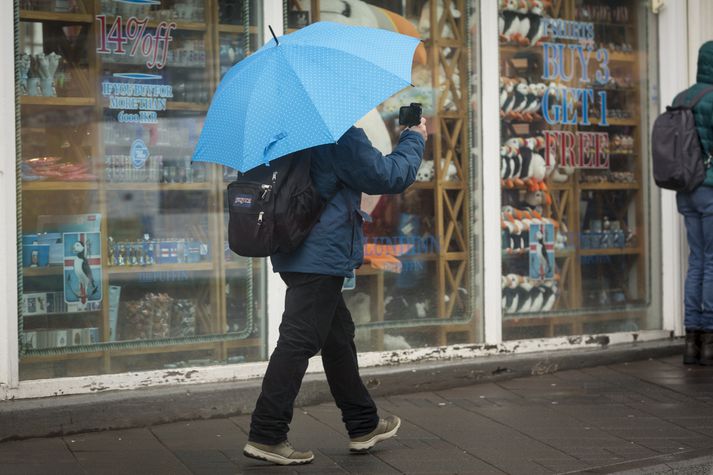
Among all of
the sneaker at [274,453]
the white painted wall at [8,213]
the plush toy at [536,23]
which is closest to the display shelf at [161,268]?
the white painted wall at [8,213]

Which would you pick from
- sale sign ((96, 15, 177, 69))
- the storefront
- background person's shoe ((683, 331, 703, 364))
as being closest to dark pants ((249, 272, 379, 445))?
the storefront

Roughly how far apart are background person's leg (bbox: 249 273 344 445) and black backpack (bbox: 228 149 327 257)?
0.21 m

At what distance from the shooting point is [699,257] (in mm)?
7273

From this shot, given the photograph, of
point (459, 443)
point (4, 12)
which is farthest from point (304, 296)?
point (4, 12)

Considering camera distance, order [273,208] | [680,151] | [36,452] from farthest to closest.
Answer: [680,151] < [36,452] < [273,208]

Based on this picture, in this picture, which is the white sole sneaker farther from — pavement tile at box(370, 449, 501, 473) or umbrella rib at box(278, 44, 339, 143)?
umbrella rib at box(278, 44, 339, 143)

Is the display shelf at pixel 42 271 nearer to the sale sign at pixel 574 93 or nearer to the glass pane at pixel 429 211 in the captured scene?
the glass pane at pixel 429 211

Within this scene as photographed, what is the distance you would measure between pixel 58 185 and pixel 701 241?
4.07 meters

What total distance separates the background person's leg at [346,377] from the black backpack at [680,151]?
302cm

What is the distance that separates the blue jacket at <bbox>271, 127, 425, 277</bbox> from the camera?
4.59 meters

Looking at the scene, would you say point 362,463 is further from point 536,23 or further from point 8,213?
point 536,23

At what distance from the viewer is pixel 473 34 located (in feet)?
23.6

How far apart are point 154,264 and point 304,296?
1.80 metres

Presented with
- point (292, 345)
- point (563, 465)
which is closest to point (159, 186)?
point (292, 345)
